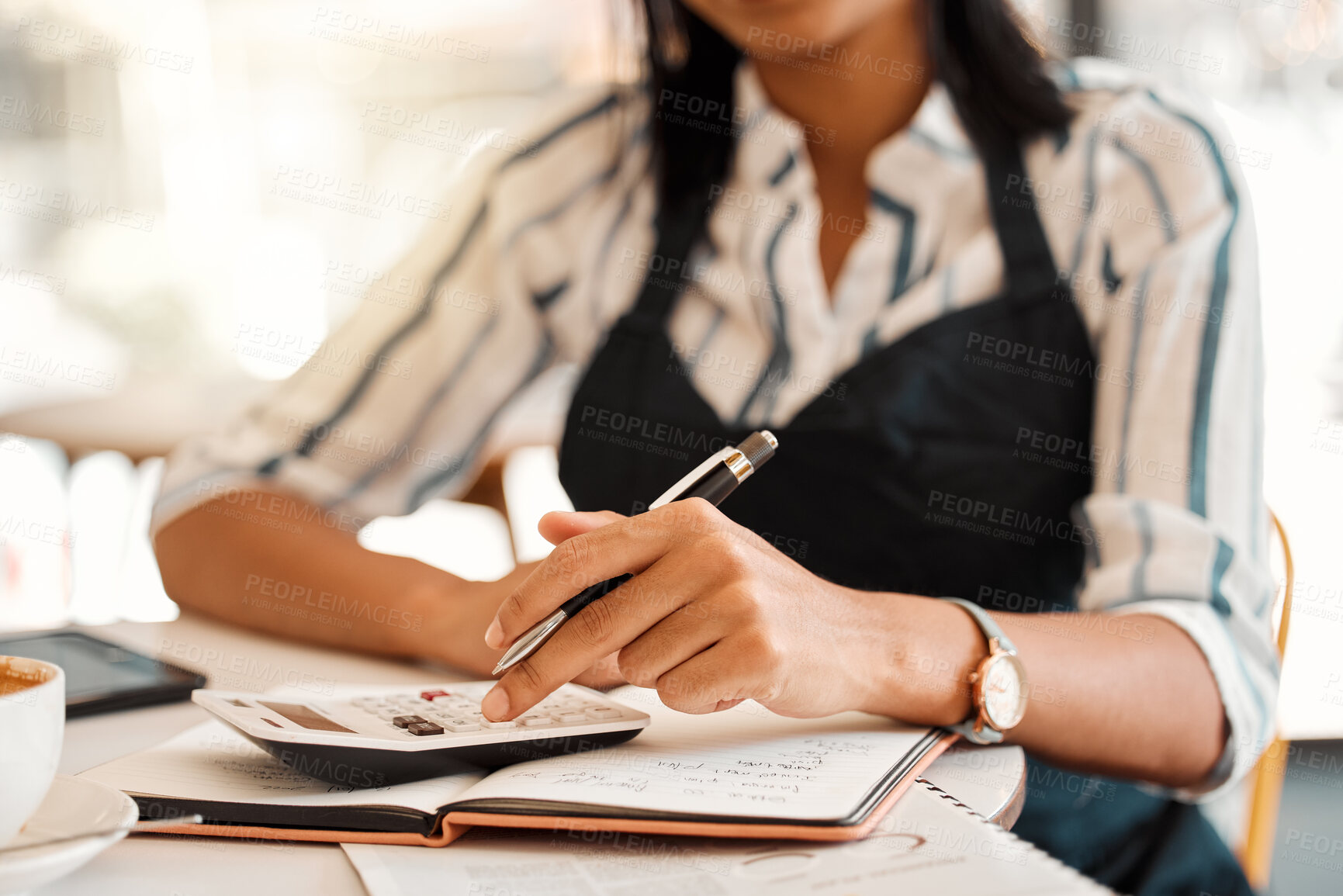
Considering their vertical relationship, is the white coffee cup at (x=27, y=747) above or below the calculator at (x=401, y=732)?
above

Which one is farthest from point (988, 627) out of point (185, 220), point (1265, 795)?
point (185, 220)

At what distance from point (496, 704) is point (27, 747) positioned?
19 cm

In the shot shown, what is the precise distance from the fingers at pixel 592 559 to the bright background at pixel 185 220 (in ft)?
7.30

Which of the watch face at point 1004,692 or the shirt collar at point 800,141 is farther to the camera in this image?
the shirt collar at point 800,141

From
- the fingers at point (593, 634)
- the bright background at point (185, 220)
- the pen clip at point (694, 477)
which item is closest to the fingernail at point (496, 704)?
the fingers at point (593, 634)

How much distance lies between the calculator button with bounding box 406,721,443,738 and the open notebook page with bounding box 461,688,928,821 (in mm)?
37

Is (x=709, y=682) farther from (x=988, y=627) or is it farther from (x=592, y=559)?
(x=988, y=627)

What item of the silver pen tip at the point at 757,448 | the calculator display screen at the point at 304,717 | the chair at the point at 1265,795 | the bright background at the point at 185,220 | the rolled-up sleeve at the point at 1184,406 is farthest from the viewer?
the bright background at the point at 185,220

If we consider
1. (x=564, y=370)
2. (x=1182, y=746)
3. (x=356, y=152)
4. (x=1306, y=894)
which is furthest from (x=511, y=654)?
(x=356, y=152)

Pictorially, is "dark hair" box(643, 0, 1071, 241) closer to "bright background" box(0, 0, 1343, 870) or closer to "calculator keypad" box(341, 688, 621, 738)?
"calculator keypad" box(341, 688, 621, 738)

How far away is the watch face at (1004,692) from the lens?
0.55 metres

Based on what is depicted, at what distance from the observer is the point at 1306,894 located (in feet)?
5.02

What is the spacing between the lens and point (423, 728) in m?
0.47

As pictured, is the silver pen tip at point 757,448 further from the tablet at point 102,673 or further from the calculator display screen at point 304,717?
the tablet at point 102,673
